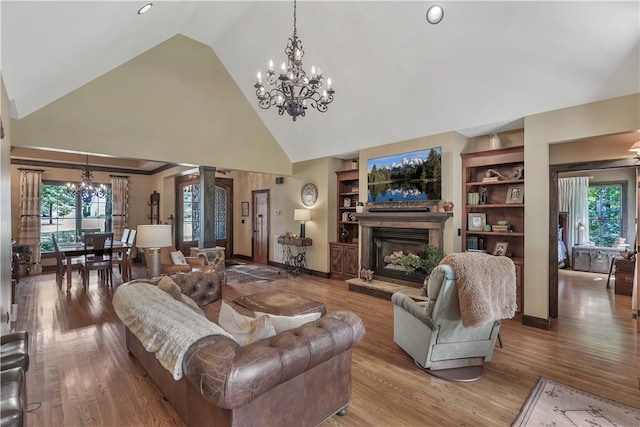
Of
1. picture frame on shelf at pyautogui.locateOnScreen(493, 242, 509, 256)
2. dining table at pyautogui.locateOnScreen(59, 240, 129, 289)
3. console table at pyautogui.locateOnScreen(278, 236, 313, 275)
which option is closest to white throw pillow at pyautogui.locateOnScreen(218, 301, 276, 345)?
picture frame on shelf at pyautogui.locateOnScreen(493, 242, 509, 256)

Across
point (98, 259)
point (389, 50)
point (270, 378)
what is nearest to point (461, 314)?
point (270, 378)

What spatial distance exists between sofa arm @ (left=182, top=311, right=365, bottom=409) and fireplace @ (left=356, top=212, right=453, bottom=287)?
357 cm

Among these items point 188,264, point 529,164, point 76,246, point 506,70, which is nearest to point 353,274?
point 188,264

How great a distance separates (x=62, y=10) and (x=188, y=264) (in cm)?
381

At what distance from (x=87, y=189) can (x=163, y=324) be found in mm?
7504

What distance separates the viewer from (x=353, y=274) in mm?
6445

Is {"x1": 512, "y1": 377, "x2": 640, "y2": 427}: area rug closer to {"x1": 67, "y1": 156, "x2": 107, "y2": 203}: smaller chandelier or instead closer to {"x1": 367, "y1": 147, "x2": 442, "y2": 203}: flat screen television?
{"x1": 367, "y1": 147, "x2": 442, "y2": 203}: flat screen television

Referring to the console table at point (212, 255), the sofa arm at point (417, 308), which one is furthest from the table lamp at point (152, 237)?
the sofa arm at point (417, 308)

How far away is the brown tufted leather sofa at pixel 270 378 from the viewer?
1.40 m

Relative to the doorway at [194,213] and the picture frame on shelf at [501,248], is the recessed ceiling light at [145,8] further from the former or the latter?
the doorway at [194,213]

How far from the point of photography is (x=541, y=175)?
3.90m

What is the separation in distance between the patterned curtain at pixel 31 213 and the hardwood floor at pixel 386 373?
344 cm

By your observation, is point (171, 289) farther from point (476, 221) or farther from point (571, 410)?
point (476, 221)

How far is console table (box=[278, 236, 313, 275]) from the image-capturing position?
7129mm
